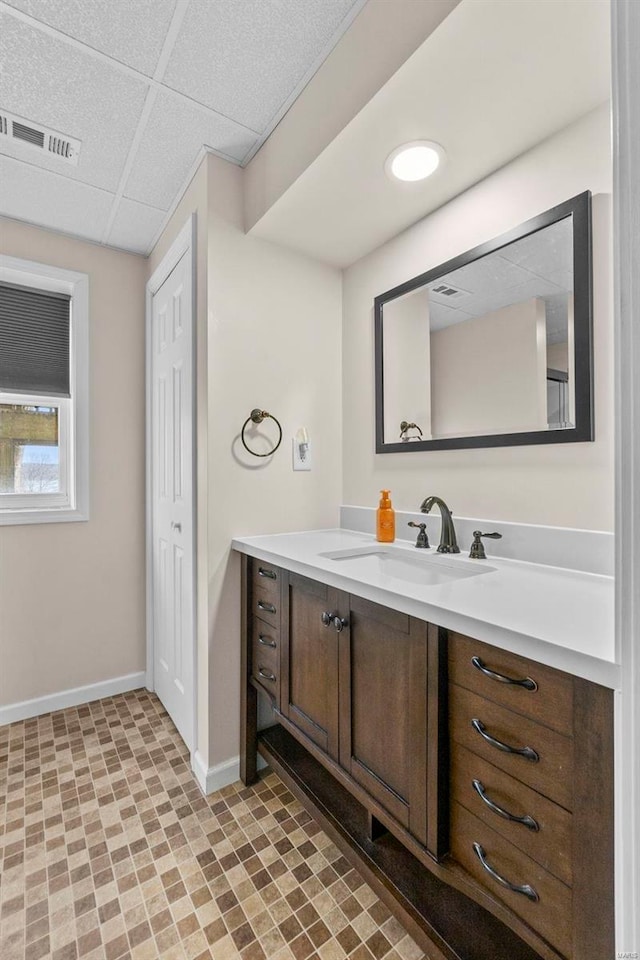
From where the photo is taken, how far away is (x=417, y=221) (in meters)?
1.75

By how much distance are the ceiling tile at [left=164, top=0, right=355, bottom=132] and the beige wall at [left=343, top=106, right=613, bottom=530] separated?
66cm

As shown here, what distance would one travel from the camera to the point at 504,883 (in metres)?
0.81

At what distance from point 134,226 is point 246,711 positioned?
7.91 ft

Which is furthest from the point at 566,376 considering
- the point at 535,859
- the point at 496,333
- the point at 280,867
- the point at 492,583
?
the point at 280,867

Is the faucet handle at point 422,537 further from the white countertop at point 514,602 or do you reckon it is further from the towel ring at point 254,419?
the towel ring at point 254,419

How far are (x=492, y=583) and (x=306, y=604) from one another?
574 mm

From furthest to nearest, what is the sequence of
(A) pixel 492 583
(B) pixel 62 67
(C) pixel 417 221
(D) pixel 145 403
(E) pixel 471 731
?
(D) pixel 145 403 → (C) pixel 417 221 → (B) pixel 62 67 → (A) pixel 492 583 → (E) pixel 471 731

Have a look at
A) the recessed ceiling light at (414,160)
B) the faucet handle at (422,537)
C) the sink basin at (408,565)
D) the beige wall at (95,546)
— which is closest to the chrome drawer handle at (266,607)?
the sink basin at (408,565)

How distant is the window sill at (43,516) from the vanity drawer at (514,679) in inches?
86.5

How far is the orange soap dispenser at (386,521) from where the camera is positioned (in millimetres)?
1764

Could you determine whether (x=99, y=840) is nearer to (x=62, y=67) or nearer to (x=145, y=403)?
(x=145, y=403)

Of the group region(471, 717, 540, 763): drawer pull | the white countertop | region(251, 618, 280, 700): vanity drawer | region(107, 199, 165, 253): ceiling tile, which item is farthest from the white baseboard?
region(107, 199, 165, 253): ceiling tile

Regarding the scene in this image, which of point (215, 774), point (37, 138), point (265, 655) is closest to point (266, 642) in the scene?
point (265, 655)

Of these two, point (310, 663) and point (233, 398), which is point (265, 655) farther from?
point (233, 398)
